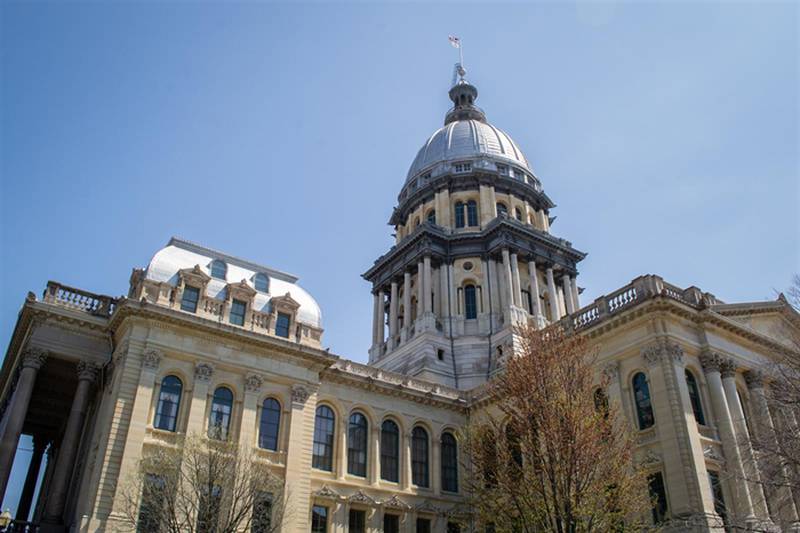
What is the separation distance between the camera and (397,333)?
189 ft

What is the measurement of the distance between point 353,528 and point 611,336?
664 inches

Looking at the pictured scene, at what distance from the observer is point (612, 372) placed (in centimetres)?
3234

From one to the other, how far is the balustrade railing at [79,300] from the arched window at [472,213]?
34502mm

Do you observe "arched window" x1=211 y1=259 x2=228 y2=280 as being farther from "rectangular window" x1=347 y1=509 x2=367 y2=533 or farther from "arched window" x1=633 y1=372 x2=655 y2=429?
"arched window" x1=633 y1=372 x2=655 y2=429

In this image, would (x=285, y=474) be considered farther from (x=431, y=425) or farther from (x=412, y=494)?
(x=431, y=425)

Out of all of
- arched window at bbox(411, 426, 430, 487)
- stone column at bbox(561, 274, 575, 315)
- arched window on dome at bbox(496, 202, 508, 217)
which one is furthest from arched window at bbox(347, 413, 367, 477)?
arched window on dome at bbox(496, 202, 508, 217)

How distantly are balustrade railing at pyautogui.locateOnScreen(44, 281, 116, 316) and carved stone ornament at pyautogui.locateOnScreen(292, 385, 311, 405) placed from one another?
34.8 feet

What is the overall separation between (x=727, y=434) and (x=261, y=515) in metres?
21.6

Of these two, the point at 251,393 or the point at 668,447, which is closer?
the point at 668,447

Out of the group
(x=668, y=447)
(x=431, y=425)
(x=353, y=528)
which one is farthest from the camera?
(x=431, y=425)

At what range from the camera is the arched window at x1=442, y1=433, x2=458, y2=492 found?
39053 millimetres

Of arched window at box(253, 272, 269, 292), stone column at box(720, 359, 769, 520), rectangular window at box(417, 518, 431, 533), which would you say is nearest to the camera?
stone column at box(720, 359, 769, 520)

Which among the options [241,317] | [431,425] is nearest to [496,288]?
[431,425]

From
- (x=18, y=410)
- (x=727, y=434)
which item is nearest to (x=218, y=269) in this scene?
(x=18, y=410)
